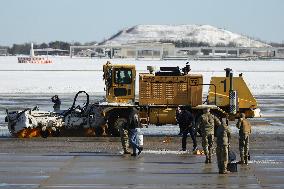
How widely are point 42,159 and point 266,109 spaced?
2236cm

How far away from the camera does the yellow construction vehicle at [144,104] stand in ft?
95.7

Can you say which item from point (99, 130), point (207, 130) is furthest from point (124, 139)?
point (99, 130)

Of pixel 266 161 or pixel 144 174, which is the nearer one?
pixel 144 174

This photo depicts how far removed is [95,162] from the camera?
2186 cm

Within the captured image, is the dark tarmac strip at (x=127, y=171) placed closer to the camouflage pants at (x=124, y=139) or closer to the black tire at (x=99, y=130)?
the camouflage pants at (x=124, y=139)

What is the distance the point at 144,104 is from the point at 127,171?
1012cm

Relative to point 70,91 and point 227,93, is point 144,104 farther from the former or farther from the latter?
point 70,91

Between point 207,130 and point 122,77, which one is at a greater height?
point 122,77

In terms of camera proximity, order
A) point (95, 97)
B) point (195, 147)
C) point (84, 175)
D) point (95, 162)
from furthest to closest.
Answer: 1. point (95, 97)
2. point (195, 147)
3. point (95, 162)
4. point (84, 175)

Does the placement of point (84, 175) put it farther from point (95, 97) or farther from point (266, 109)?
point (95, 97)

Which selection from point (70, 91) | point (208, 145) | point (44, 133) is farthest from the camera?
point (70, 91)

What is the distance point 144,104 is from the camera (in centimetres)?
3008

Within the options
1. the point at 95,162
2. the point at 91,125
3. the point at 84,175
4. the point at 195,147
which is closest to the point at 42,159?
the point at 95,162

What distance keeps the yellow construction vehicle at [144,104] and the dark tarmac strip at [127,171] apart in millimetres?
4464
